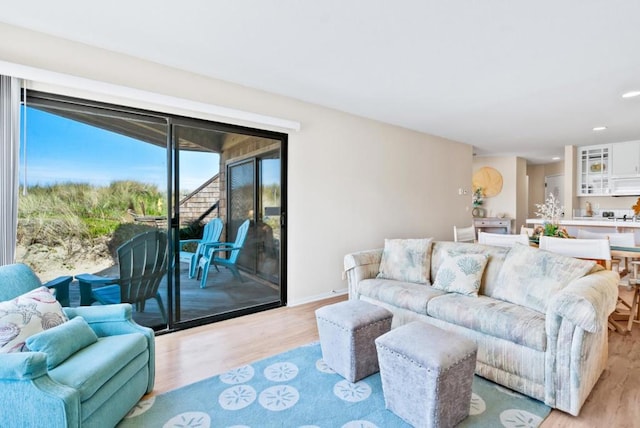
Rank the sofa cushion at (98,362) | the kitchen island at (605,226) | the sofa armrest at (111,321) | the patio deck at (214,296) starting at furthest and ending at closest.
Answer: the kitchen island at (605,226), the patio deck at (214,296), the sofa armrest at (111,321), the sofa cushion at (98,362)

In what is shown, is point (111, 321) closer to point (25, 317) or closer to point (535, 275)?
point (25, 317)

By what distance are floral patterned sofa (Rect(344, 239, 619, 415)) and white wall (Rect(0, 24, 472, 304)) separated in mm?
833

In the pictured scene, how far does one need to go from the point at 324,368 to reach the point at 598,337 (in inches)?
71.4

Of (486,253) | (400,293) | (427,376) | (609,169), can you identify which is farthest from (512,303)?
(609,169)

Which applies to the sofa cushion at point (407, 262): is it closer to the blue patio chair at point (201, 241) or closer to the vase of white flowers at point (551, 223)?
the vase of white flowers at point (551, 223)

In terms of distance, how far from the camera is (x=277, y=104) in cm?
365

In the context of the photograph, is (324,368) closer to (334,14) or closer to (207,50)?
(334,14)

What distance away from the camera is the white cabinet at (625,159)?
233 inches

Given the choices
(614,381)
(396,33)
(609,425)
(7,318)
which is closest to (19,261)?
(7,318)

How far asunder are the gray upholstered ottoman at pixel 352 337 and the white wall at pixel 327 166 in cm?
153

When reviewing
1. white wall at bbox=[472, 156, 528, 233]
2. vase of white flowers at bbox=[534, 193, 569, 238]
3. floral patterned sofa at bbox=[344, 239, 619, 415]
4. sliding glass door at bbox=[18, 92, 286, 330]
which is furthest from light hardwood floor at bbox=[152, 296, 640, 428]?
white wall at bbox=[472, 156, 528, 233]

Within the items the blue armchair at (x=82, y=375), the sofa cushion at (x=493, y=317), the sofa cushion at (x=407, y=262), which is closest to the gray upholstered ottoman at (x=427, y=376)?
the sofa cushion at (x=493, y=317)

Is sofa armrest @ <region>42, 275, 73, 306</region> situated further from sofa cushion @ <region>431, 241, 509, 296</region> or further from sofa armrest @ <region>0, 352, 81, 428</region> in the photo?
sofa cushion @ <region>431, 241, 509, 296</region>

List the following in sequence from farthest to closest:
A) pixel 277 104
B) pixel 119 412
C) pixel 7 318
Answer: pixel 277 104
pixel 119 412
pixel 7 318
